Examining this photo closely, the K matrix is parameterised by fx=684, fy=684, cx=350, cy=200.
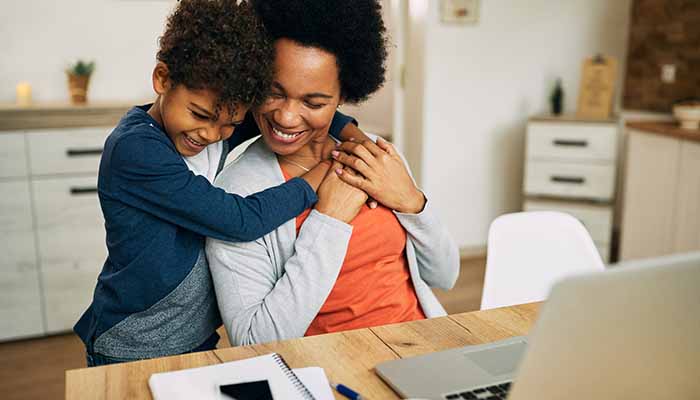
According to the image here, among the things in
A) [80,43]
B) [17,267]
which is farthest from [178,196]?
[80,43]

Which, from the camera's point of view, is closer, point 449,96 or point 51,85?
point 51,85

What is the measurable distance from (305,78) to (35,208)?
1.97 m

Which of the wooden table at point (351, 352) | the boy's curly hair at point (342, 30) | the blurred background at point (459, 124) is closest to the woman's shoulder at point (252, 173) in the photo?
the boy's curly hair at point (342, 30)

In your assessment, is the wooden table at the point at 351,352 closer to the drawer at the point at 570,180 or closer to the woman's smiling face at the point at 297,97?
the woman's smiling face at the point at 297,97

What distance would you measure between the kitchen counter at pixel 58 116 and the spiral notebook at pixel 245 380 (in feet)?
6.84

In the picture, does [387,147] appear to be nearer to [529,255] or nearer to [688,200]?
[529,255]

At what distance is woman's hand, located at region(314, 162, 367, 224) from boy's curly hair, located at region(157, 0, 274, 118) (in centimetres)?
24

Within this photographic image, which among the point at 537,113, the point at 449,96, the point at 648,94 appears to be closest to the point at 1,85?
the point at 449,96

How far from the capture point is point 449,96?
394 cm

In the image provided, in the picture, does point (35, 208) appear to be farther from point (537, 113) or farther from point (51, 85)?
point (537, 113)

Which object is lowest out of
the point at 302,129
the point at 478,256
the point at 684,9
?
the point at 478,256

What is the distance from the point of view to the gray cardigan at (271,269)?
1.26m

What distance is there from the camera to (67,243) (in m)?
2.89

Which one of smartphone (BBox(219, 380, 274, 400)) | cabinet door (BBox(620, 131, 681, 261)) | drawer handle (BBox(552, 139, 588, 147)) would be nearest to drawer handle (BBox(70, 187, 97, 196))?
smartphone (BBox(219, 380, 274, 400))
